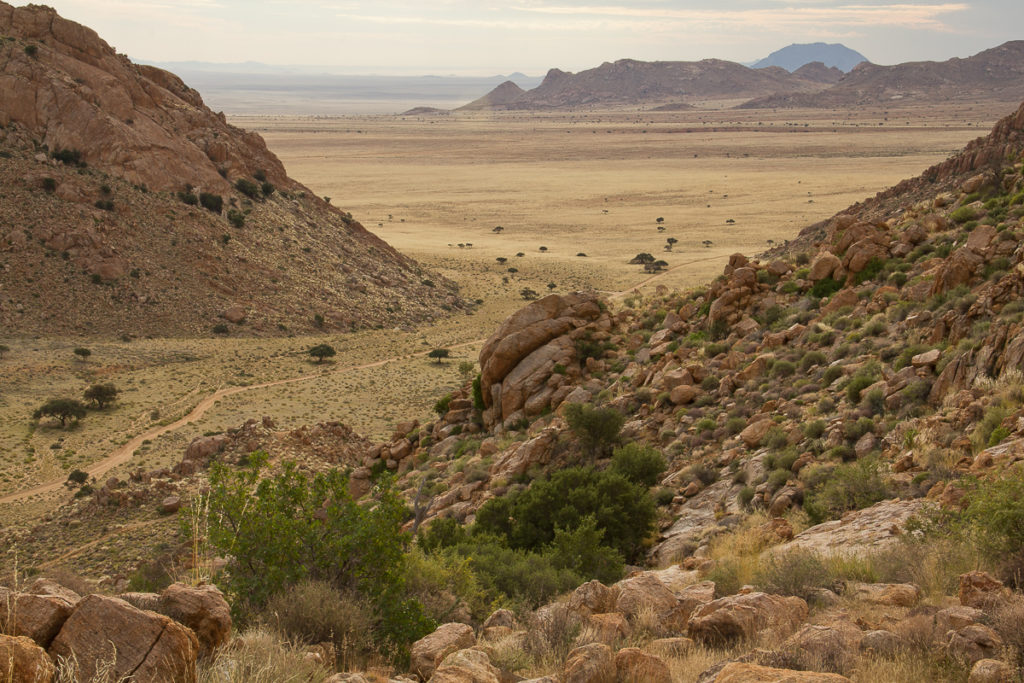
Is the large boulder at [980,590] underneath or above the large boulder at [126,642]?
underneath

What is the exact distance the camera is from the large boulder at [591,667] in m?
6.18

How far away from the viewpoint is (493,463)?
17.0 m

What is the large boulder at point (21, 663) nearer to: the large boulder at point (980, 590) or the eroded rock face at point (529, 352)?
the large boulder at point (980, 590)

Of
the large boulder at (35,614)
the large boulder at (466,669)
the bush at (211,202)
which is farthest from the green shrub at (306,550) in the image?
the bush at (211,202)

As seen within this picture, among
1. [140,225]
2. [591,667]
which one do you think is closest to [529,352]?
[591,667]

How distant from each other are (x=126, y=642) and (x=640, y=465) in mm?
9858

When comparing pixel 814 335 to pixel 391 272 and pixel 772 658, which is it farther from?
pixel 391 272

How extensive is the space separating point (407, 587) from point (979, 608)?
583 cm

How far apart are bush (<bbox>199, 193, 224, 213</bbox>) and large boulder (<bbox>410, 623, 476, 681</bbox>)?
43.6m

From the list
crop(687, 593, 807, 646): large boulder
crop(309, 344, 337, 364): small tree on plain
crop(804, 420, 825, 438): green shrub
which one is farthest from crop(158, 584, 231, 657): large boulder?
crop(309, 344, 337, 364): small tree on plain

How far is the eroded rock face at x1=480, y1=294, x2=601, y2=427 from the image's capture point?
20.0 metres

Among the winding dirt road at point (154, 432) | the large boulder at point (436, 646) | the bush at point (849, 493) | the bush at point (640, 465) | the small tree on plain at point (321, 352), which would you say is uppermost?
the bush at point (849, 493)

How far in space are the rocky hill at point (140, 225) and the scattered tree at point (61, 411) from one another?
1180 cm

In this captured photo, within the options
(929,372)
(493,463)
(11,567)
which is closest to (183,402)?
(11,567)
